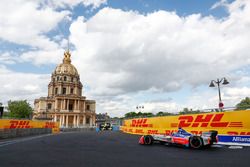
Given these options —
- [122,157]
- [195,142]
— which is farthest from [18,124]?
[195,142]

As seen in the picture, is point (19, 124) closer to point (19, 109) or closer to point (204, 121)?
point (204, 121)

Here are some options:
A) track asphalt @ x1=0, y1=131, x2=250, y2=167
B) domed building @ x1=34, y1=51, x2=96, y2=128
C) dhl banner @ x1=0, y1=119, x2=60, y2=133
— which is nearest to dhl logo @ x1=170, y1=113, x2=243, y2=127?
track asphalt @ x1=0, y1=131, x2=250, y2=167

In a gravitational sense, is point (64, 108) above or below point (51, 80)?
below

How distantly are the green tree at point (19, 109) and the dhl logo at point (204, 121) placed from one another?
102649 mm

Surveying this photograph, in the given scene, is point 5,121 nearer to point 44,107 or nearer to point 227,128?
point 227,128

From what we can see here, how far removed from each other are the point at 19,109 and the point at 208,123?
107m

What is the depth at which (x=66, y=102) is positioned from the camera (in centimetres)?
10875

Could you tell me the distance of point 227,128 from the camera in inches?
646

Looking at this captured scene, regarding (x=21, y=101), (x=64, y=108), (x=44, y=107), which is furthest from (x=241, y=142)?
(x=21, y=101)

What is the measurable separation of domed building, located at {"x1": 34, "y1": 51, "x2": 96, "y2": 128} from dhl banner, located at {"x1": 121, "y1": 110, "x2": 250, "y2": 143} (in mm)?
84165

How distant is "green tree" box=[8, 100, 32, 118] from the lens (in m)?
109

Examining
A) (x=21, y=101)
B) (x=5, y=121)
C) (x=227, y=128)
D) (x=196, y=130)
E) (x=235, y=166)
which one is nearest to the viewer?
(x=235, y=166)

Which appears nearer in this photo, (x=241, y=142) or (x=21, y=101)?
(x=241, y=142)

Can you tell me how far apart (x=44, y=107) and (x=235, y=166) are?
111637mm
